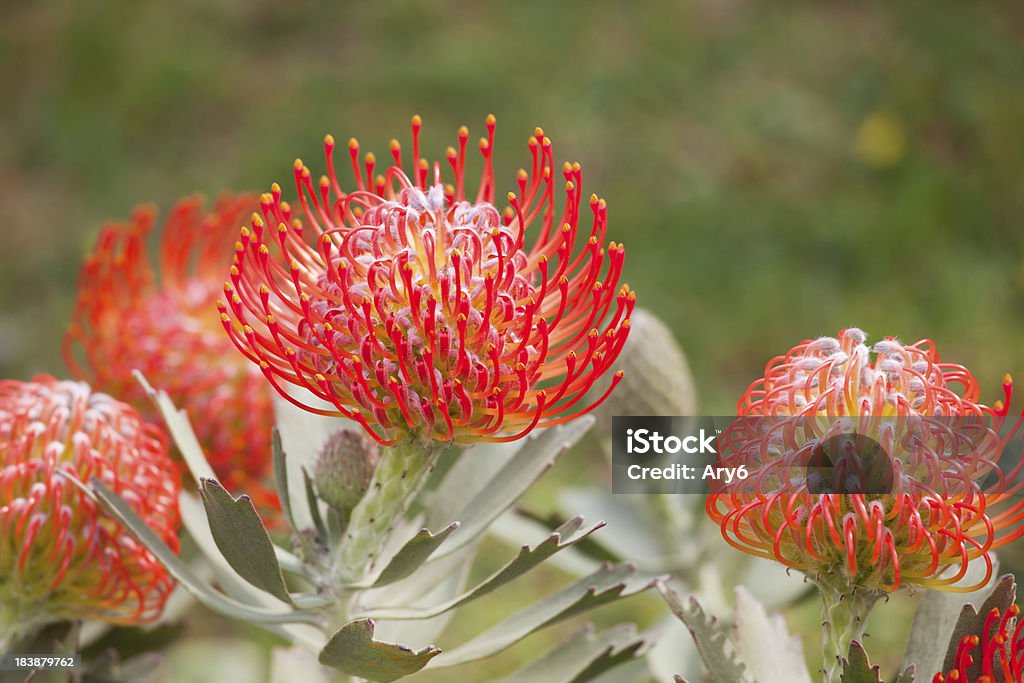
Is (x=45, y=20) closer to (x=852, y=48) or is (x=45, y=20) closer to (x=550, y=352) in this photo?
(x=852, y=48)

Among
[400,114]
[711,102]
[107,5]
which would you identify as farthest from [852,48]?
[107,5]

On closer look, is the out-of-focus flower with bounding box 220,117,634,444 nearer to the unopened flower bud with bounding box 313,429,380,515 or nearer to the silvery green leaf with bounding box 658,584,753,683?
the unopened flower bud with bounding box 313,429,380,515

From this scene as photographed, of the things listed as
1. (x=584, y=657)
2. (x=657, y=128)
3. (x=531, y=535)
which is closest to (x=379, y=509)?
(x=584, y=657)

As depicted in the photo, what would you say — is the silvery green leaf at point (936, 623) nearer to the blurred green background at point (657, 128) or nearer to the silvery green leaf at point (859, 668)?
the silvery green leaf at point (859, 668)

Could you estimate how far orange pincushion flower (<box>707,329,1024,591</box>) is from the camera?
102cm

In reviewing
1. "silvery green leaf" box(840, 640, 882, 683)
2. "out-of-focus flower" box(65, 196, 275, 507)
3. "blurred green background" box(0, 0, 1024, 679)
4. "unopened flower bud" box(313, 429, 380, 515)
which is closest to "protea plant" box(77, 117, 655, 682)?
"unopened flower bud" box(313, 429, 380, 515)

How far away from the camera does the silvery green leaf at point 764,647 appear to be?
3.76ft

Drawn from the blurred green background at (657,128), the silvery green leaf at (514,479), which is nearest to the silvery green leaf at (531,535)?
the silvery green leaf at (514,479)

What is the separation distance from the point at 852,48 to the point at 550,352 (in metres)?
3.17

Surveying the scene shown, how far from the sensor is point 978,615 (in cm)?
104

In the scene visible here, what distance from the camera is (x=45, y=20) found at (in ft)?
13.6

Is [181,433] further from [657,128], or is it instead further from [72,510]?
[657,128]

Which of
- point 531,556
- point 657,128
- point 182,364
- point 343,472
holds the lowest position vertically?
point 531,556

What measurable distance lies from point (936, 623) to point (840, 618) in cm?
12
